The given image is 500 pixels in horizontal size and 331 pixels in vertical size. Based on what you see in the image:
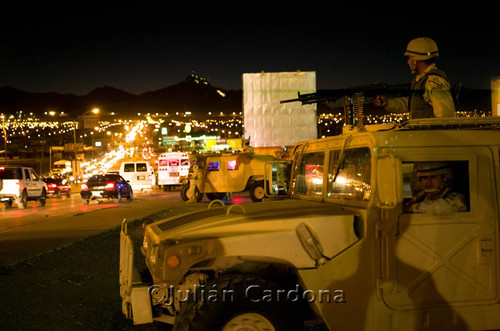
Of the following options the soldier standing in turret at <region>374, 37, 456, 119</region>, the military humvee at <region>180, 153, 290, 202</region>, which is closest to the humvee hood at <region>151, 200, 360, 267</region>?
the soldier standing in turret at <region>374, 37, 456, 119</region>

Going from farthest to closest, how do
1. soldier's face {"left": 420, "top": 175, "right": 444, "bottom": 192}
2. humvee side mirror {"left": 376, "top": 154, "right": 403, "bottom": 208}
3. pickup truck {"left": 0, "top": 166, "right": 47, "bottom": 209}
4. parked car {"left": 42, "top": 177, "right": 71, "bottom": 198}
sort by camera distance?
parked car {"left": 42, "top": 177, "right": 71, "bottom": 198}
pickup truck {"left": 0, "top": 166, "right": 47, "bottom": 209}
soldier's face {"left": 420, "top": 175, "right": 444, "bottom": 192}
humvee side mirror {"left": 376, "top": 154, "right": 403, "bottom": 208}

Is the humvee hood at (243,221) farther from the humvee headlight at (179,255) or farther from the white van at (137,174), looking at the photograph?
the white van at (137,174)

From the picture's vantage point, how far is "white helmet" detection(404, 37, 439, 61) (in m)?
4.96

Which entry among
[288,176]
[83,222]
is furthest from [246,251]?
[83,222]

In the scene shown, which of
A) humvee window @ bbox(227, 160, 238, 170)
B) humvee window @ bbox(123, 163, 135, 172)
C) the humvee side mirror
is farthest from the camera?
humvee window @ bbox(123, 163, 135, 172)

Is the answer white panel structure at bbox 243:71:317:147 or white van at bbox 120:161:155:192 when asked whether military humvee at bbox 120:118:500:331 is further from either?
white van at bbox 120:161:155:192

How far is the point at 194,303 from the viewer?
3.83 m

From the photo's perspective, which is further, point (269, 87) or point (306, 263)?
point (269, 87)

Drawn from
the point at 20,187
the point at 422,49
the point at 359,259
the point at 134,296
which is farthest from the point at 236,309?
the point at 20,187

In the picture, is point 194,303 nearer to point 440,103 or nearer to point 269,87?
point 440,103

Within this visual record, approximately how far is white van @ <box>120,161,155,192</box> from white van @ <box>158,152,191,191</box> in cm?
96

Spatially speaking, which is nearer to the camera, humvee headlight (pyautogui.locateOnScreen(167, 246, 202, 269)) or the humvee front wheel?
the humvee front wheel

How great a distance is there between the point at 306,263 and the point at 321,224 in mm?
315

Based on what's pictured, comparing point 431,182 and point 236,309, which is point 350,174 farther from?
point 236,309
